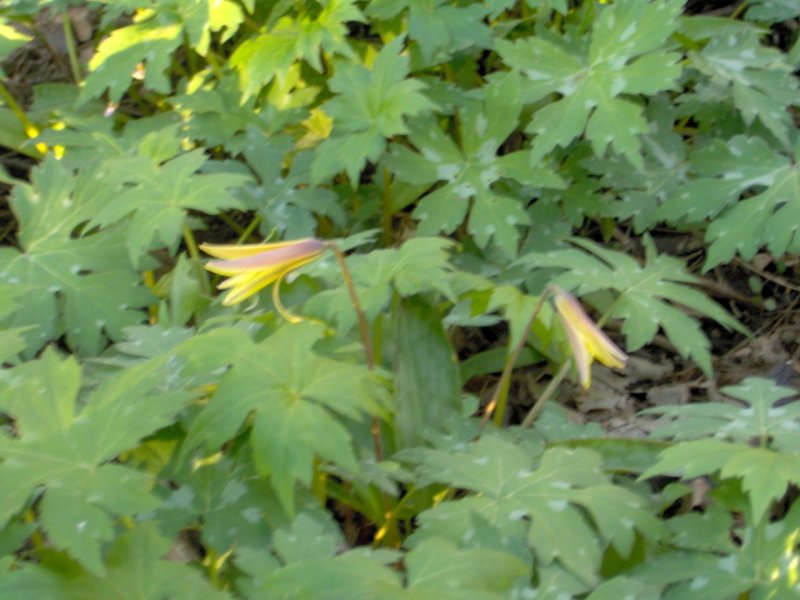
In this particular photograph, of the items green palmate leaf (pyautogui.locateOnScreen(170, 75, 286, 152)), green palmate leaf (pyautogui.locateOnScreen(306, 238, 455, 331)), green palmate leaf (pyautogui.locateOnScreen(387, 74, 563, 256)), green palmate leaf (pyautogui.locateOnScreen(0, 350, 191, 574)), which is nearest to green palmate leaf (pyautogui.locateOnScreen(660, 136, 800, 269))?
green palmate leaf (pyautogui.locateOnScreen(387, 74, 563, 256))

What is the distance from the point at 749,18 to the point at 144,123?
71.0 inches

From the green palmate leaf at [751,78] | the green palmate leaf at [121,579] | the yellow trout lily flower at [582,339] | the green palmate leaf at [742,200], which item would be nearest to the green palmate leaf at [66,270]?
the green palmate leaf at [121,579]

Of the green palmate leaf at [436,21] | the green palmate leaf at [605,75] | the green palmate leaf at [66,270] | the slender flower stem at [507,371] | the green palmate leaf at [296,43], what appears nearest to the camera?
the slender flower stem at [507,371]

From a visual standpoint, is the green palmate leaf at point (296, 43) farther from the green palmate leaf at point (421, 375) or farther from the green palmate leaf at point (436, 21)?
the green palmate leaf at point (421, 375)

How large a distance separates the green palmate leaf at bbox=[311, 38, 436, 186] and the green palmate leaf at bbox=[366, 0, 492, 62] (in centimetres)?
15

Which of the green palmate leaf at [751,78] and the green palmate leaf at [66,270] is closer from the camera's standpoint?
the green palmate leaf at [66,270]

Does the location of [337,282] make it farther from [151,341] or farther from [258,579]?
[258,579]

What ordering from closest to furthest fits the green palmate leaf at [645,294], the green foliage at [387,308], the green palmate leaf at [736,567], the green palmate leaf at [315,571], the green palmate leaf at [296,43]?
the green palmate leaf at [315,571], the green foliage at [387,308], the green palmate leaf at [736,567], the green palmate leaf at [645,294], the green palmate leaf at [296,43]

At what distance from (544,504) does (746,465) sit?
1.09ft

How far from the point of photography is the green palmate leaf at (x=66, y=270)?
2256mm

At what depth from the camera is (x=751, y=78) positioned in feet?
8.81

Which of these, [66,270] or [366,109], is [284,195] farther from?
[66,270]

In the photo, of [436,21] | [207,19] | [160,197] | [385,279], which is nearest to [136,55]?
[207,19]

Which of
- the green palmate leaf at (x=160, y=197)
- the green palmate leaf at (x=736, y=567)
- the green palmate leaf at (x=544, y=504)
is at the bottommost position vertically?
the green palmate leaf at (x=736, y=567)
